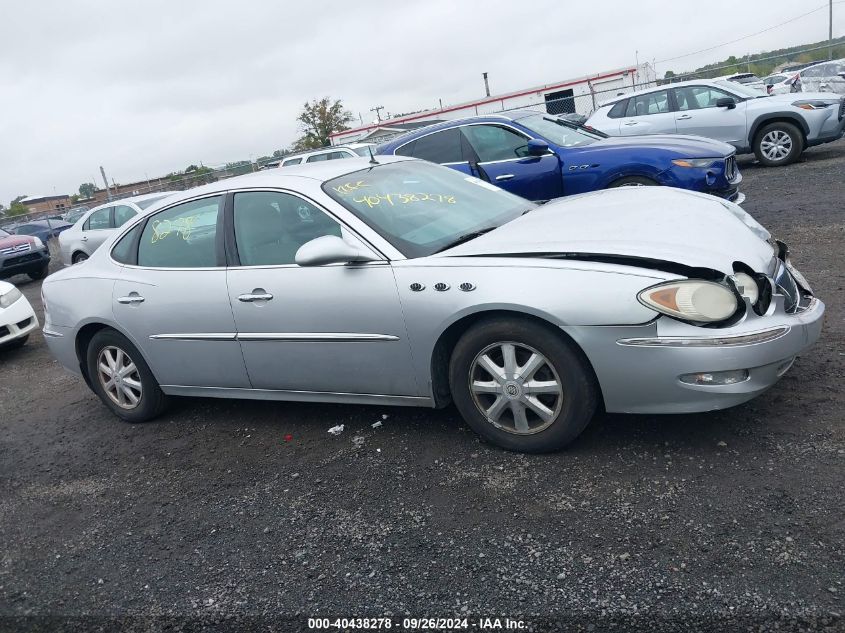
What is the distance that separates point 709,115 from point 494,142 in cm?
582

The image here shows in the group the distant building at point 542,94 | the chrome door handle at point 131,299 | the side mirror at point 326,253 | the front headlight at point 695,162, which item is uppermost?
the distant building at point 542,94

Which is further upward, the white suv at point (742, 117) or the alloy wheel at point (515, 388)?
the white suv at point (742, 117)

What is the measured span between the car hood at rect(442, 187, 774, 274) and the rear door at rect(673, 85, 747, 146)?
8858mm

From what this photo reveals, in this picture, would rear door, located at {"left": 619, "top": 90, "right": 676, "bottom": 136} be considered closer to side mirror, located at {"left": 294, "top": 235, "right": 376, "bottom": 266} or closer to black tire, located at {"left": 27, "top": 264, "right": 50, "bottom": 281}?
side mirror, located at {"left": 294, "top": 235, "right": 376, "bottom": 266}

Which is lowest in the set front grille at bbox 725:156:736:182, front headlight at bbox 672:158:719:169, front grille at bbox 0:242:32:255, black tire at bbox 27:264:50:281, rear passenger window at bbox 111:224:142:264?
black tire at bbox 27:264:50:281

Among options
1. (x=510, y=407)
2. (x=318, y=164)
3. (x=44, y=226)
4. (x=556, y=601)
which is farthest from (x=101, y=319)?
(x=44, y=226)

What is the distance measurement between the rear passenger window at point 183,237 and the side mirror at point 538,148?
434cm

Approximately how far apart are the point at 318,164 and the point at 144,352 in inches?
66.5

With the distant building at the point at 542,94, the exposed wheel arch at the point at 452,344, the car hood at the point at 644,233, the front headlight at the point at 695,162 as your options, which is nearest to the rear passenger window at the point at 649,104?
the front headlight at the point at 695,162

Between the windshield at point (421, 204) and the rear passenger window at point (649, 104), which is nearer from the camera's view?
the windshield at point (421, 204)

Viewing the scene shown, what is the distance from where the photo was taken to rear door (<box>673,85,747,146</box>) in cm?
1205

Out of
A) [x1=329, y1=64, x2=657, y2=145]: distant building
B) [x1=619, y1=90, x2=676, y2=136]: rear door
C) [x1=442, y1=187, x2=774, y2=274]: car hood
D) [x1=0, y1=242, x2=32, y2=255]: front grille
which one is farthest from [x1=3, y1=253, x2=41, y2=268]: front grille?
[x1=329, y1=64, x2=657, y2=145]: distant building

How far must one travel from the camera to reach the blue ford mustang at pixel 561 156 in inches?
290

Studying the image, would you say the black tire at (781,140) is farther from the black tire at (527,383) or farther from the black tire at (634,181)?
the black tire at (527,383)
